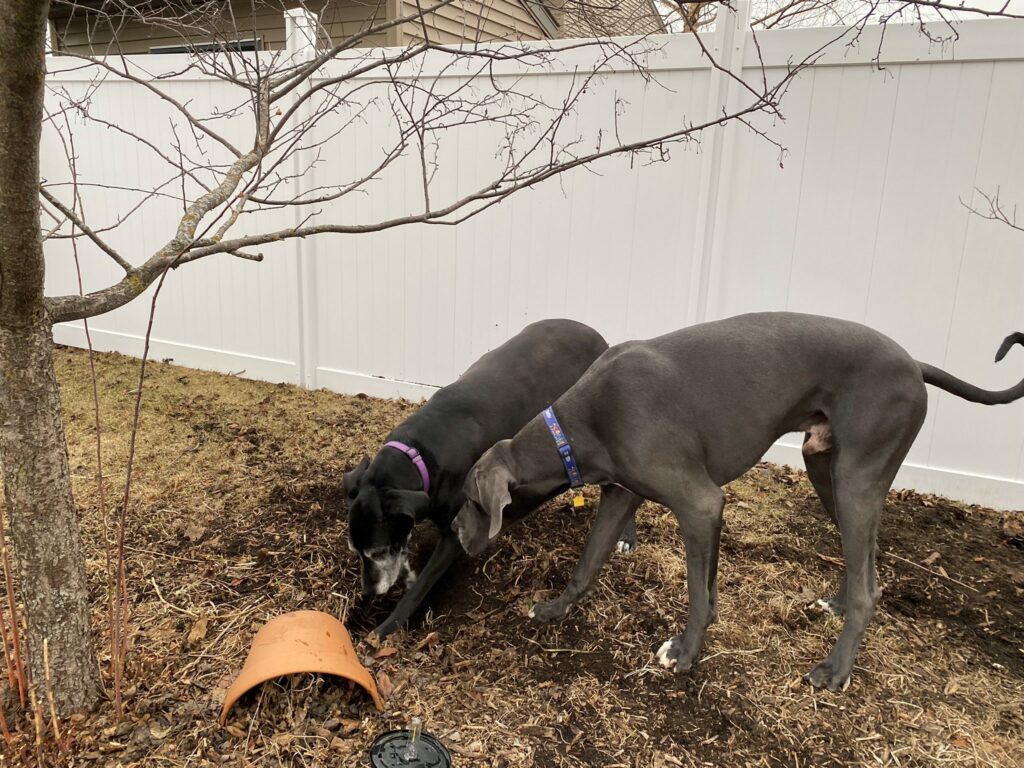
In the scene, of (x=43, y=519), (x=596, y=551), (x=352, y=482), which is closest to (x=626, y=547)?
(x=596, y=551)

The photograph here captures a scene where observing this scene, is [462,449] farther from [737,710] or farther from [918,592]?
[918,592]

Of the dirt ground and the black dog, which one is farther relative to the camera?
the black dog

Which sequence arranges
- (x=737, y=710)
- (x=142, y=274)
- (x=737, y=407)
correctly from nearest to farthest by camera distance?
(x=142, y=274) → (x=737, y=710) → (x=737, y=407)

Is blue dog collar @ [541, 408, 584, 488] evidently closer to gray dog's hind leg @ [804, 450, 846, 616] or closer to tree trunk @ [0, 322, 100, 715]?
gray dog's hind leg @ [804, 450, 846, 616]

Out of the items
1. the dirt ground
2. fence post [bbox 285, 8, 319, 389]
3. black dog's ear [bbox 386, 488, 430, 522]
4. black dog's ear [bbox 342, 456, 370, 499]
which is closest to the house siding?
fence post [bbox 285, 8, 319, 389]

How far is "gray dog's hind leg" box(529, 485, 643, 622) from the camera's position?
3453mm

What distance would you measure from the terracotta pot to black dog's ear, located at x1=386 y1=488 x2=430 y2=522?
2.12ft

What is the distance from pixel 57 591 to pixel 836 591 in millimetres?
3597

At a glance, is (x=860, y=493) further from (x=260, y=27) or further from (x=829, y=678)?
(x=260, y=27)

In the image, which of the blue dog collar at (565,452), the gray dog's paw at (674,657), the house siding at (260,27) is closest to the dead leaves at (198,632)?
the blue dog collar at (565,452)

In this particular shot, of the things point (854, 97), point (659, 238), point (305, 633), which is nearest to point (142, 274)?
point (305, 633)

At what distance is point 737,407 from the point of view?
3.11 metres

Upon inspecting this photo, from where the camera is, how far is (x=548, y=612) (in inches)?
136

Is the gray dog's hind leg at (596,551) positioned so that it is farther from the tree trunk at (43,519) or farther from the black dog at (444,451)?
the tree trunk at (43,519)
